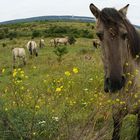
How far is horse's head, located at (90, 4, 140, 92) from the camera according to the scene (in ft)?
18.9

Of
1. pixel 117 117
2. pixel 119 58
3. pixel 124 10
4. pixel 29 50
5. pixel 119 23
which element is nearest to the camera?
pixel 119 58

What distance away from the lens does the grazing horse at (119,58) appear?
5.84m

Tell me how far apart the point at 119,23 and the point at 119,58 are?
0.59m

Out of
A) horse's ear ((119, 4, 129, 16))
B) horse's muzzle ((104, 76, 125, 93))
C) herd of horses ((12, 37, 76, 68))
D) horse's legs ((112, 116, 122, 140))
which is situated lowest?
herd of horses ((12, 37, 76, 68))

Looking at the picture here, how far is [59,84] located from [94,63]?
11.0 feet

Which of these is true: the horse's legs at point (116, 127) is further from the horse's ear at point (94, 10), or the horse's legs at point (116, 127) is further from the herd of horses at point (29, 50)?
the herd of horses at point (29, 50)

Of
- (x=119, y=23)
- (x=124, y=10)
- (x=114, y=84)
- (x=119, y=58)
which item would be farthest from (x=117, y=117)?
(x=124, y=10)

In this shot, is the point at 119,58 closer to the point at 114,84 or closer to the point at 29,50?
the point at 114,84

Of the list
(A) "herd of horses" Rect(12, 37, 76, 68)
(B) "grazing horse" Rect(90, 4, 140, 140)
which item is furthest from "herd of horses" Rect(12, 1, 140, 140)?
(A) "herd of horses" Rect(12, 37, 76, 68)

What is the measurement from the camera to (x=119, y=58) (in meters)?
5.91

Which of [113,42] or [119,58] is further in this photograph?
[113,42]

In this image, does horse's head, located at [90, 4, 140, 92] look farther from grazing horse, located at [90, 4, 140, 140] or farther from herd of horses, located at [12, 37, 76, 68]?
herd of horses, located at [12, 37, 76, 68]

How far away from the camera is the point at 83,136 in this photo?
5762mm

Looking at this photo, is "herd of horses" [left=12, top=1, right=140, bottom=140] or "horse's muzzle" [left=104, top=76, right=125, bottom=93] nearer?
"horse's muzzle" [left=104, top=76, right=125, bottom=93]
